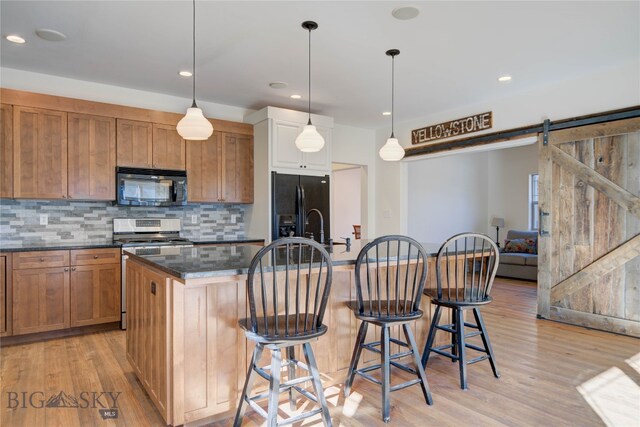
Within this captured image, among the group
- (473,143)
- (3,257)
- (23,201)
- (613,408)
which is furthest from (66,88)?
(613,408)

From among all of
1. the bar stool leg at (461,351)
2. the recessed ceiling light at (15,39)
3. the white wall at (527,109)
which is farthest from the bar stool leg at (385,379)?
the recessed ceiling light at (15,39)

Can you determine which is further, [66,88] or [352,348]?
[66,88]

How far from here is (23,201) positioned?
4.10 meters

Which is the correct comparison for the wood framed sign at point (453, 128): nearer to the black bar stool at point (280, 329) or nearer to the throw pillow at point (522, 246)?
the throw pillow at point (522, 246)

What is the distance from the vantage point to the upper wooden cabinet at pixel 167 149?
458 centimetres

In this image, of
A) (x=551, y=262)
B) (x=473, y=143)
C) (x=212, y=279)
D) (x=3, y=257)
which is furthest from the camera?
(x=473, y=143)

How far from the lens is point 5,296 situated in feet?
11.8

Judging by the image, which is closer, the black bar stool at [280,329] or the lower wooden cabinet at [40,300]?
the black bar stool at [280,329]

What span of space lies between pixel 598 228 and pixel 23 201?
5.93 m

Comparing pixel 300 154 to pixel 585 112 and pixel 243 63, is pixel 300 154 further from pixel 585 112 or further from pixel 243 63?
pixel 585 112

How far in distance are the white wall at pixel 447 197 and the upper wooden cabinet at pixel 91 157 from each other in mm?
5094

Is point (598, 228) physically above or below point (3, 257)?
above

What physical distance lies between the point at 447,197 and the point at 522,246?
5.72ft

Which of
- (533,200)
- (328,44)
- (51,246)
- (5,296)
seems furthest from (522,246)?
(5,296)
